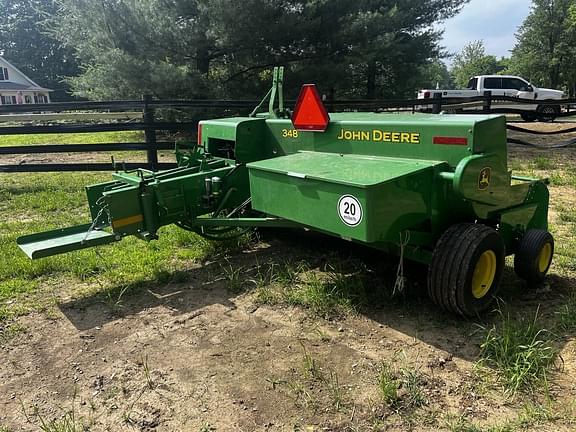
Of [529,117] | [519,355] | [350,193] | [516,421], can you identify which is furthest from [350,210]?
[529,117]

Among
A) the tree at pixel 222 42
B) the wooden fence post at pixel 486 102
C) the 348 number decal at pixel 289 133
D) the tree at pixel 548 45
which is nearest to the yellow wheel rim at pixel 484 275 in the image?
the 348 number decal at pixel 289 133

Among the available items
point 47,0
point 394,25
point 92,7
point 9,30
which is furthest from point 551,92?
point 9,30

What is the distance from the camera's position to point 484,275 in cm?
319

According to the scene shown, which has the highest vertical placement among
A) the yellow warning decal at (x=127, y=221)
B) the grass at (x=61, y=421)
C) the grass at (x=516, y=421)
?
the yellow warning decal at (x=127, y=221)

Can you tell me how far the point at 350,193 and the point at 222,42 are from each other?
401 inches

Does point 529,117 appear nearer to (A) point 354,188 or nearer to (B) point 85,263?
(B) point 85,263

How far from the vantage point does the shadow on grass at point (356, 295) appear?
124 inches

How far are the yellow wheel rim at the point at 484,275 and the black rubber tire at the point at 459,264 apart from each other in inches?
1.6

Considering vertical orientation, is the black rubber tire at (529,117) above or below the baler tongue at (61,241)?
above

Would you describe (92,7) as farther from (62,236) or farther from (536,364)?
(536,364)

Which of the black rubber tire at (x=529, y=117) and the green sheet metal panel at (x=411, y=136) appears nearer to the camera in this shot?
→ the green sheet metal panel at (x=411, y=136)

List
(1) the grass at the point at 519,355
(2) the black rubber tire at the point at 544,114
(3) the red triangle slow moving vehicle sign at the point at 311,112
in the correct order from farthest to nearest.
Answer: (2) the black rubber tire at the point at 544,114 → (3) the red triangle slow moving vehicle sign at the point at 311,112 → (1) the grass at the point at 519,355

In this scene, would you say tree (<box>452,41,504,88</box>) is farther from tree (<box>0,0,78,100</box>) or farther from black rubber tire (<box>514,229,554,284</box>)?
black rubber tire (<box>514,229,554,284</box>)

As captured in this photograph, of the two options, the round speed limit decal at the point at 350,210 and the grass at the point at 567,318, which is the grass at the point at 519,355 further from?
the round speed limit decal at the point at 350,210
